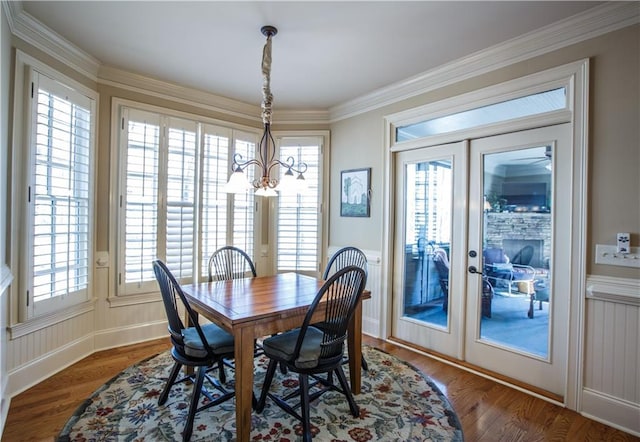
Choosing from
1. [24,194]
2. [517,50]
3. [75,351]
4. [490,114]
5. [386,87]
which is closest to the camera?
[24,194]

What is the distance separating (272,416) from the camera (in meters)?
2.14

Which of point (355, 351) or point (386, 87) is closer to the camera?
point (355, 351)

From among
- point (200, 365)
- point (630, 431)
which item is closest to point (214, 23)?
point (200, 365)

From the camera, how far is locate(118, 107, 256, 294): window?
328 centimetres

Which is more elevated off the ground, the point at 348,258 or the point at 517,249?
the point at 517,249

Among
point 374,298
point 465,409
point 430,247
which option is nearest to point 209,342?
point 465,409

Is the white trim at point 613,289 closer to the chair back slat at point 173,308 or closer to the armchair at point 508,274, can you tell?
the armchair at point 508,274

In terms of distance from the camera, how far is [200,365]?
201 cm

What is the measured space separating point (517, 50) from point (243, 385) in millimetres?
3097

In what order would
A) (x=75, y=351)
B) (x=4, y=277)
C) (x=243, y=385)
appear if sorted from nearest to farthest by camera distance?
(x=243, y=385) < (x=4, y=277) < (x=75, y=351)

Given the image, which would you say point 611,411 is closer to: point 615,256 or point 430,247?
point 615,256

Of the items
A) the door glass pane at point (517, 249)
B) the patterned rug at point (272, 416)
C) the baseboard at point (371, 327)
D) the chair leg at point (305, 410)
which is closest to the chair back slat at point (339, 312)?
the chair leg at point (305, 410)

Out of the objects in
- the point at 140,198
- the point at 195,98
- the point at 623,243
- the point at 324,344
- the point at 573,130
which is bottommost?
the point at 324,344

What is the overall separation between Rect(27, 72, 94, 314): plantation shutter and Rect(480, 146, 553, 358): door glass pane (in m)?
3.56
